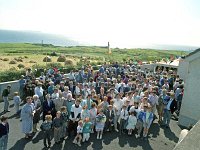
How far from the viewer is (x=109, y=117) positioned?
1287cm

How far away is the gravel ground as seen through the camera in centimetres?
1117

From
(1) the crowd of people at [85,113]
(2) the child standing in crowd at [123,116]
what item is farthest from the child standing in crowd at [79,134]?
(2) the child standing in crowd at [123,116]

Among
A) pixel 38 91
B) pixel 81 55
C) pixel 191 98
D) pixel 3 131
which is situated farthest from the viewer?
pixel 81 55

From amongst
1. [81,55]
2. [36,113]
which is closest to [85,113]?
[36,113]

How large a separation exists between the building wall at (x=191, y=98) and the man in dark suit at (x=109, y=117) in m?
4.60

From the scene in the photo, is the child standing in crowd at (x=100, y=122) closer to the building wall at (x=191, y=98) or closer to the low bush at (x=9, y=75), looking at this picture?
the building wall at (x=191, y=98)

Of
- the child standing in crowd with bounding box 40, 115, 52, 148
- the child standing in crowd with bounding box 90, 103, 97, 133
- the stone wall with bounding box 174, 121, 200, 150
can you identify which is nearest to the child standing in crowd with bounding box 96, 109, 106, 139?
the child standing in crowd with bounding box 90, 103, 97, 133

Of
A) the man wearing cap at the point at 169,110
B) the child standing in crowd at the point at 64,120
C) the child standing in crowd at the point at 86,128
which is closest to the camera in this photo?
the child standing in crowd at the point at 64,120

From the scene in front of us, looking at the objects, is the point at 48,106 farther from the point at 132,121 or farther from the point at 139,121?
the point at 139,121

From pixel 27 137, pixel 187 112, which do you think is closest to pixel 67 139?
pixel 27 137

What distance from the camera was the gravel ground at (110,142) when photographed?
440 inches

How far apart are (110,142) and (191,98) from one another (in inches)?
229

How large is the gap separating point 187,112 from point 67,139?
286 inches

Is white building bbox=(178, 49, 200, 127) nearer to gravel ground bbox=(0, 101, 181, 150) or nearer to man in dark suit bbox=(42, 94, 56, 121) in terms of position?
gravel ground bbox=(0, 101, 181, 150)
